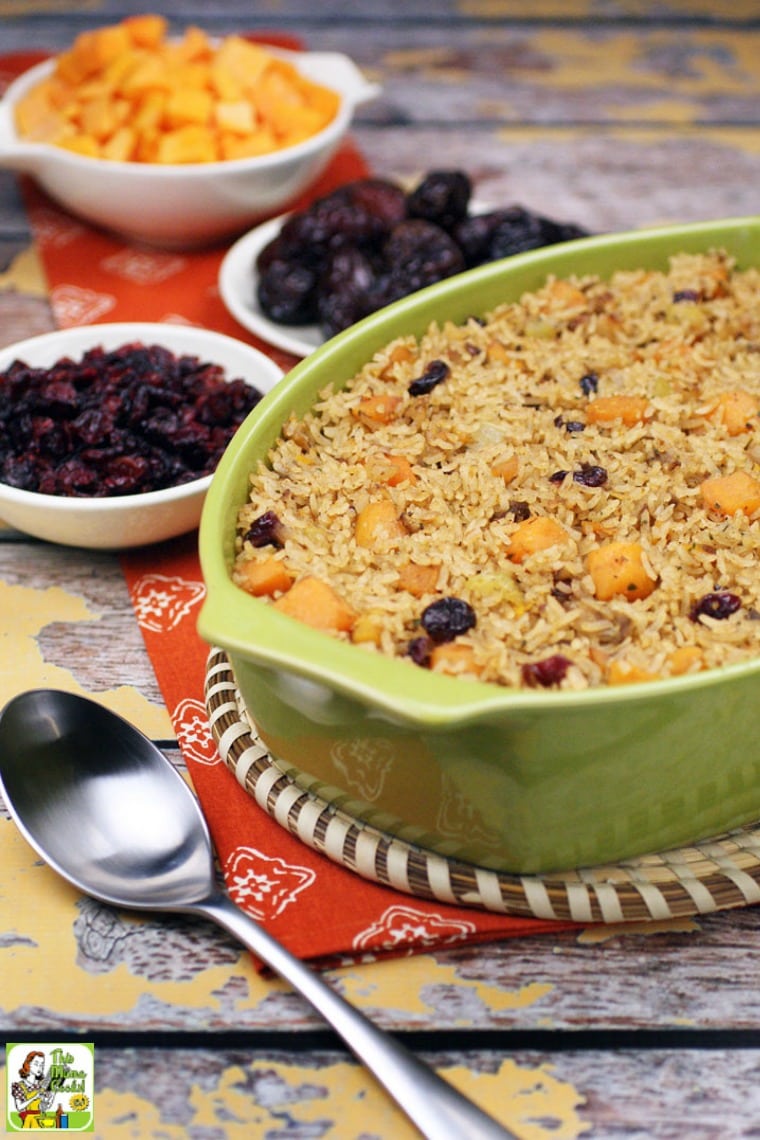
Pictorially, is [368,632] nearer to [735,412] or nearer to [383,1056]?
[383,1056]

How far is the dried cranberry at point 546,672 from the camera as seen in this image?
1219 mm

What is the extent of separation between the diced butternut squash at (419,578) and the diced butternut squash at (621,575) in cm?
18

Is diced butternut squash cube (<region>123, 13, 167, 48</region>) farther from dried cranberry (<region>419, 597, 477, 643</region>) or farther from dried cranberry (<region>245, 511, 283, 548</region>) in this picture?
dried cranberry (<region>419, 597, 477, 643</region>)

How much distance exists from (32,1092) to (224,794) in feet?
1.27

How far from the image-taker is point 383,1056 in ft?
3.65

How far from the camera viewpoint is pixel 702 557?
1400 millimetres

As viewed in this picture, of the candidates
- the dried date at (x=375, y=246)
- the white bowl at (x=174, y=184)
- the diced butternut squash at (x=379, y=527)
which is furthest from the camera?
the white bowl at (x=174, y=184)

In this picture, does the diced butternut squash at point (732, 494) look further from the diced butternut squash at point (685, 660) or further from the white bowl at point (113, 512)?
the white bowl at point (113, 512)

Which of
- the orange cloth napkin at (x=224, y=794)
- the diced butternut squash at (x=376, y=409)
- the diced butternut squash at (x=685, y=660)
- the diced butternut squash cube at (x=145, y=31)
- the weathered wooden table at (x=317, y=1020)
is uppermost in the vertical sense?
the diced butternut squash cube at (x=145, y=31)

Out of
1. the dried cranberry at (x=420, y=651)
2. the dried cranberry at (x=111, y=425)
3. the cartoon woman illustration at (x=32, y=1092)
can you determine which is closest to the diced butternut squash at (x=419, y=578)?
the dried cranberry at (x=420, y=651)

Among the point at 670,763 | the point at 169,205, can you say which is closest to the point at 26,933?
the point at 670,763

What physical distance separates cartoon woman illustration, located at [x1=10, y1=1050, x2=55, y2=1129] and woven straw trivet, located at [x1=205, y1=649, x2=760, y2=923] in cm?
35

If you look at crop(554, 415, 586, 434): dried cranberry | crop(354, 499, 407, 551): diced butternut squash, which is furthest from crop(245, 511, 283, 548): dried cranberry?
crop(554, 415, 586, 434): dried cranberry

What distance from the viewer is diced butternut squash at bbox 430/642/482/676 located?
1.24 m
